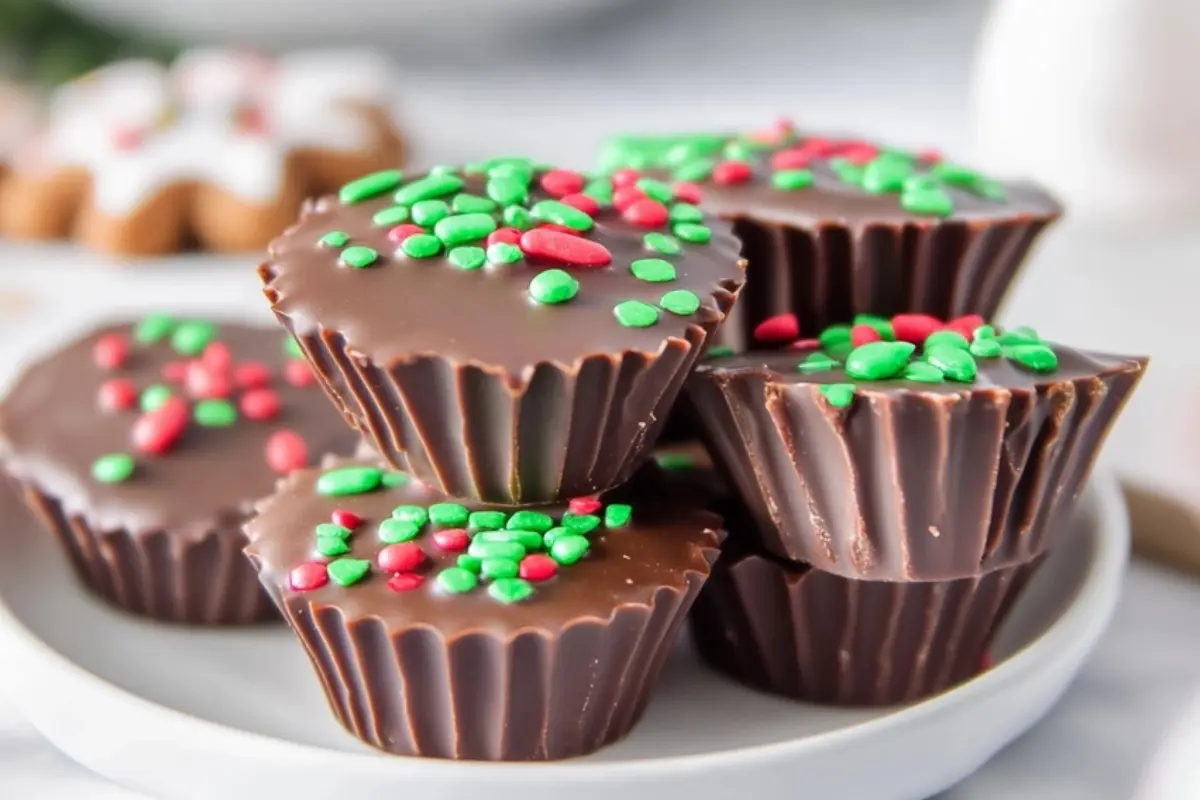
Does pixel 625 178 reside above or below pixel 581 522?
above

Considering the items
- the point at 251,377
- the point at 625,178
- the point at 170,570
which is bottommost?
the point at 170,570

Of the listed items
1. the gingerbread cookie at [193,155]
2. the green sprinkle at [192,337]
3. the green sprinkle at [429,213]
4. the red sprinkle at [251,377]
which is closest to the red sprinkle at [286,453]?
the red sprinkle at [251,377]

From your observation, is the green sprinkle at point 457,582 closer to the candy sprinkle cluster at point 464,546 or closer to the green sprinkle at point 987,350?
the candy sprinkle cluster at point 464,546

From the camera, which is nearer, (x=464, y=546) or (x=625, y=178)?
(x=464, y=546)

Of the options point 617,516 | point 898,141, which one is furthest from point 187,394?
point 898,141

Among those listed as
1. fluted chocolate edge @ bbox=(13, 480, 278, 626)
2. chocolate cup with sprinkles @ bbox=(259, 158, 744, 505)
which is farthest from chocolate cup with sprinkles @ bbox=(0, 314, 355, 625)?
chocolate cup with sprinkles @ bbox=(259, 158, 744, 505)

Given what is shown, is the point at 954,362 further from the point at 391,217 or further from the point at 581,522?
the point at 391,217
